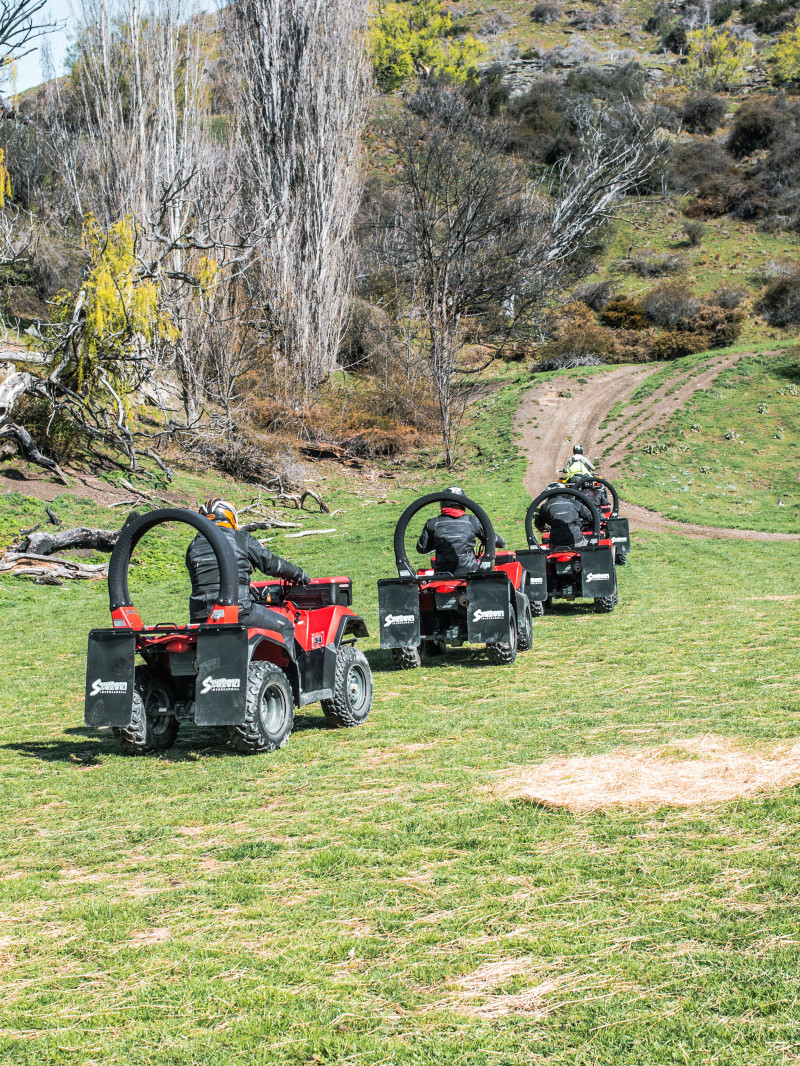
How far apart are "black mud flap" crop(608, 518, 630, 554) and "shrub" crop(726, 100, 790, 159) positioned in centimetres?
5806

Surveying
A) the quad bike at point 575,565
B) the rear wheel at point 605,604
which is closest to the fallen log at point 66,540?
the quad bike at point 575,565

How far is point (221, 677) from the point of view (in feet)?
19.3

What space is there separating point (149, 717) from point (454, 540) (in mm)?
4103

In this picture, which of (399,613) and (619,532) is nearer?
(399,613)

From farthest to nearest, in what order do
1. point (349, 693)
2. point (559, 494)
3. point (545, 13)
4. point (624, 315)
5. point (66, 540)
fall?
point (545, 13) < point (624, 315) < point (66, 540) < point (559, 494) < point (349, 693)

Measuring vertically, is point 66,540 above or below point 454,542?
above

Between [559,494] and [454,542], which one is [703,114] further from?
[454,542]

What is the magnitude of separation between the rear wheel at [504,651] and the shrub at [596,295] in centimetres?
4419

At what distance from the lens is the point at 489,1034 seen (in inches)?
106

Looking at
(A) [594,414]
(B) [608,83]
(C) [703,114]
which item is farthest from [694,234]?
(A) [594,414]

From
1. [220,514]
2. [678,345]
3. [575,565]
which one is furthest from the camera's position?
[678,345]

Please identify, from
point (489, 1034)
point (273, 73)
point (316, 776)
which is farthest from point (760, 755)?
point (273, 73)

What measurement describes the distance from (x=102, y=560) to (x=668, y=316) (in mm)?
37016

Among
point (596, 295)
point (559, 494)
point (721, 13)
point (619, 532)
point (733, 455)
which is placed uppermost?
point (721, 13)
